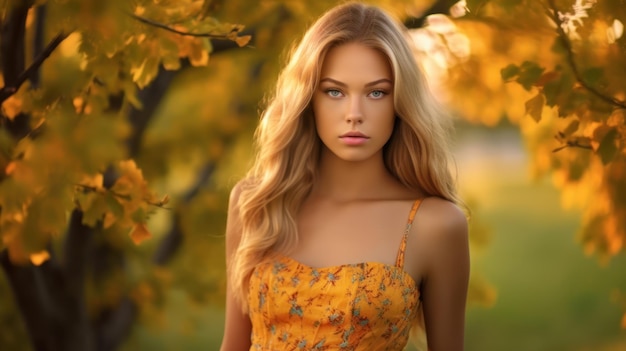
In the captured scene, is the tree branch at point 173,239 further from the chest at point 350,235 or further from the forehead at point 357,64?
the forehead at point 357,64

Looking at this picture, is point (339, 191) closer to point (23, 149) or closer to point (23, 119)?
point (23, 149)

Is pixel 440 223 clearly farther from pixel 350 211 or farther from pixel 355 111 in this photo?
pixel 355 111

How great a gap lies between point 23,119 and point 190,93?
4.36m

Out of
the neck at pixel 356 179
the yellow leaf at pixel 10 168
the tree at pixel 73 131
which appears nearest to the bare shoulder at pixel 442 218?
the neck at pixel 356 179

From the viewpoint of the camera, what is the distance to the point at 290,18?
5234mm

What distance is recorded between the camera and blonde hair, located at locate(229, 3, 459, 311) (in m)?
2.81

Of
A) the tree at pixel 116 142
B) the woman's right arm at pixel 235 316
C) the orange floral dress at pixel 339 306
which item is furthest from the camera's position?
the woman's right arm at pixel 235 316

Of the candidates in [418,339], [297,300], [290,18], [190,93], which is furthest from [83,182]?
[190,93]

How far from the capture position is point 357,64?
2773mm

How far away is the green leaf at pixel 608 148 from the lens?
2.80 metres

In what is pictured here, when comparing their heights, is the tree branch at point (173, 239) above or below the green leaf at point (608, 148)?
below

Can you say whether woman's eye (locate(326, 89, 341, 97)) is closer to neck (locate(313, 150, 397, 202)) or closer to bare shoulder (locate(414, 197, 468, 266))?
neck (locate(313, 150, 397, 202))

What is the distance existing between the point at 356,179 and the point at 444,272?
35 centimetres

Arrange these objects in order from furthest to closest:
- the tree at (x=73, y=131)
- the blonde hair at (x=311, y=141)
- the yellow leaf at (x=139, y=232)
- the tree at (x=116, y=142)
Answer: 1. the yellow leaf at (x=139, y=232)
2. the blonde hair at (x=311, y=141)
3. the tree at (x=116, y=142)
4. the tree at (x=73, y=131)
